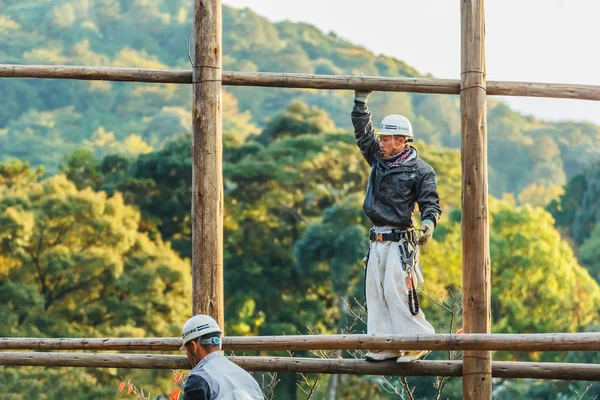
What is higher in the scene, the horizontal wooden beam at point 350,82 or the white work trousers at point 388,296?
the horizontal wooden beam at point 350,82

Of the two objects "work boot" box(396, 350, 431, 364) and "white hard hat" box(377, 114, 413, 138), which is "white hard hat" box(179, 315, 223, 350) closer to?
"work boot" box(396, 350, 431, 364)

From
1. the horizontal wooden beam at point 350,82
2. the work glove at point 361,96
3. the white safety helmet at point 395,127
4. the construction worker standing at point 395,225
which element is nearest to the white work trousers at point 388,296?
the construction worker standing at point 395,225

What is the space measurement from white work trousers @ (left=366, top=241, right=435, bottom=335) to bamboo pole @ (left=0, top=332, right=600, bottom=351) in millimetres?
240

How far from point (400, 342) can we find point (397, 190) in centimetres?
96

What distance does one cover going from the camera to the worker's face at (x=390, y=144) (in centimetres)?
736

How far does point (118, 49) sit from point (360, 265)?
29.0m

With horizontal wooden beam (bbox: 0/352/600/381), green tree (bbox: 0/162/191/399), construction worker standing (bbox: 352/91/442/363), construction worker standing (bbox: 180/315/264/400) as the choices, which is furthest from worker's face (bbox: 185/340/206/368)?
green tree (bbox: 0/162/191/399)

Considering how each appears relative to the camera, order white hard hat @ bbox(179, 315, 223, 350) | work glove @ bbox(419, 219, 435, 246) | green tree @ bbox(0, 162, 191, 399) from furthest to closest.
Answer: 1. green tree @ bbox(0, 162, 191, 399)
2. work glove @ bbox(419, 219, 435, 246)
3. white hard hat @ bbox(179, 315, 223, 350)

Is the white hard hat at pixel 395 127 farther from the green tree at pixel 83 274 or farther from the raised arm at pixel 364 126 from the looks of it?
the green tree at pixel 83 274

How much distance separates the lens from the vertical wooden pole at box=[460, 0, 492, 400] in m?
7.28

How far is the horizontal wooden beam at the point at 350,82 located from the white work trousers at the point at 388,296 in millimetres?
981

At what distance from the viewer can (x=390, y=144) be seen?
24.1 ft

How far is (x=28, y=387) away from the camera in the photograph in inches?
880

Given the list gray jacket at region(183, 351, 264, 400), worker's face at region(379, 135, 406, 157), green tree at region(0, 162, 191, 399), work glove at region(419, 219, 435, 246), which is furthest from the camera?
green tree at region(0, 162, 191, 399)
